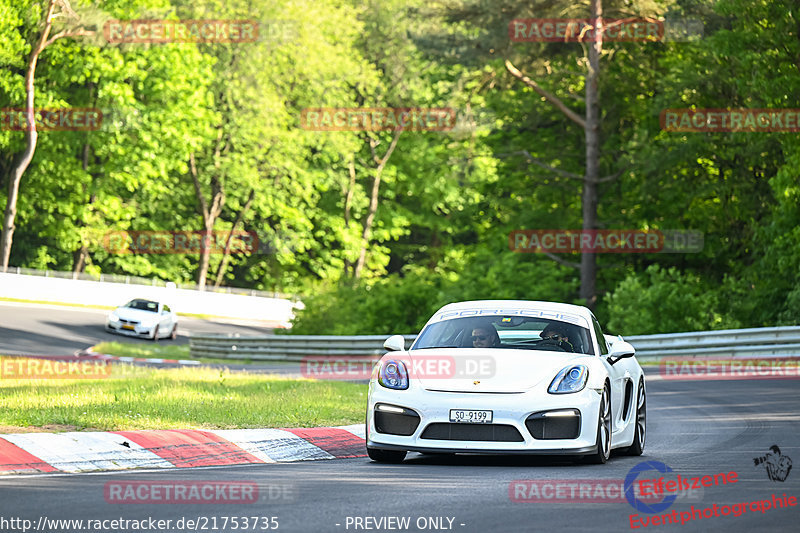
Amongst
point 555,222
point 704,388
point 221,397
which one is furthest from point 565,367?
point 555,222

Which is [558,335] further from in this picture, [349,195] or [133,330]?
[349,195]

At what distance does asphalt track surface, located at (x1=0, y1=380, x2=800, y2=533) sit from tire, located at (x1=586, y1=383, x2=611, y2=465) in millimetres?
161

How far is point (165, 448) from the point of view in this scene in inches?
408

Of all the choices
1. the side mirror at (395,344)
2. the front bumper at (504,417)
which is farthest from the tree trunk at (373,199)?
the front bumper at (504,417)

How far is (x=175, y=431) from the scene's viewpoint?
11117 mm

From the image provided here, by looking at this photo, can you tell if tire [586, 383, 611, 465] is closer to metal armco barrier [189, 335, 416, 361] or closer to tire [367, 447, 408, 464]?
tire [367, 447, 408, 464]

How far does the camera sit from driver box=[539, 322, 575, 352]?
432 inches

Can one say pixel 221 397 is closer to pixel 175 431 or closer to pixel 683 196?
pixel 175 431

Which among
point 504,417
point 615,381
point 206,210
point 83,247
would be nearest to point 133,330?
point 83,247

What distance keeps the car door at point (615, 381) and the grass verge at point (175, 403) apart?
10.6ft

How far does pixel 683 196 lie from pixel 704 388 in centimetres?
1849

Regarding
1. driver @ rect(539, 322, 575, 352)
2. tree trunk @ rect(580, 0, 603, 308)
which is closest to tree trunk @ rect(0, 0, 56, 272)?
tree trunk @ rect(580, 0, 603, 308)

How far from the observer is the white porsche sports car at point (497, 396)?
32.0 ft

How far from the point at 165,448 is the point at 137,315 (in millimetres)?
33326
